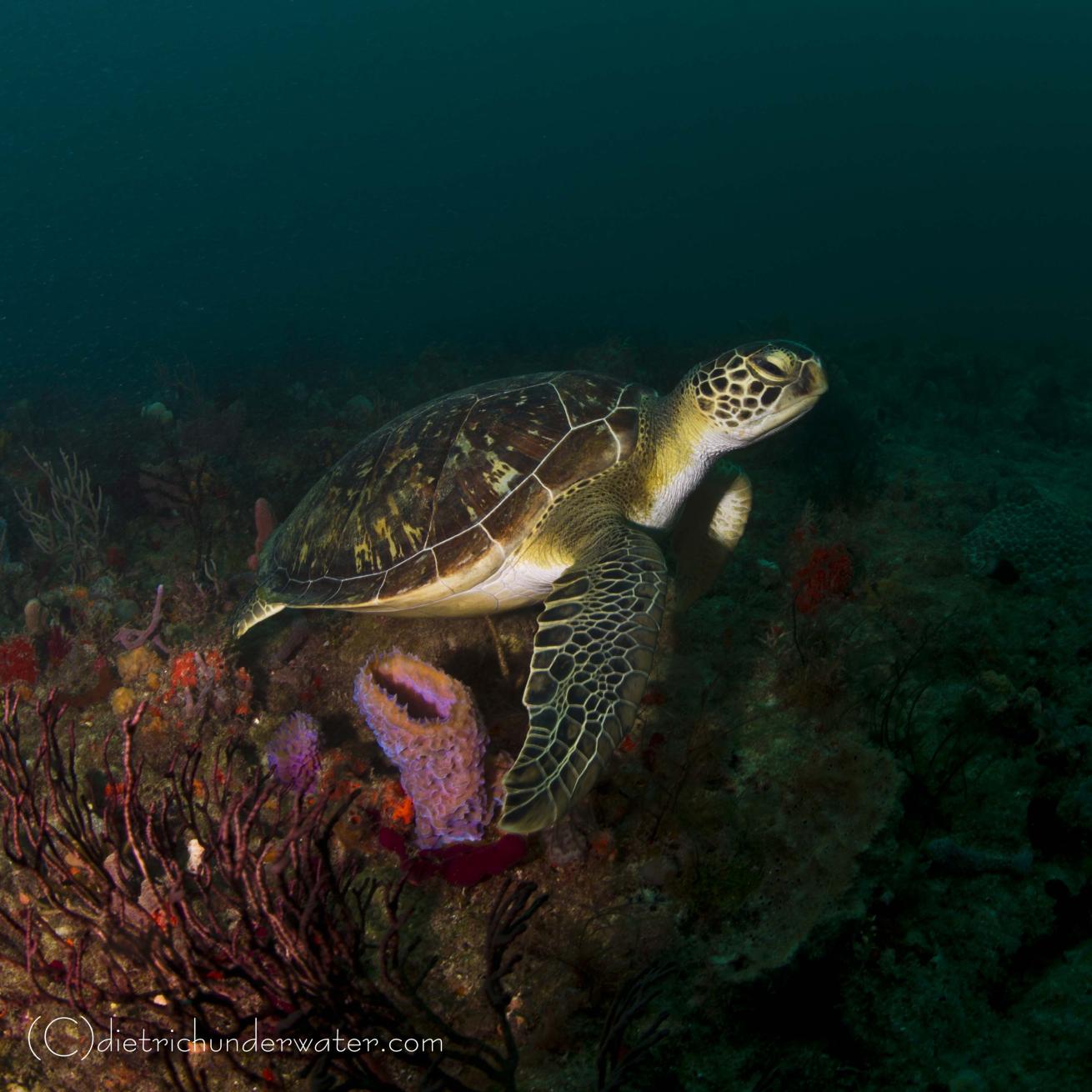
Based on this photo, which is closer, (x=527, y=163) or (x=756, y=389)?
(x=756, y=389)

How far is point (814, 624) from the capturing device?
342 cm

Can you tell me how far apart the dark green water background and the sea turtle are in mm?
27803

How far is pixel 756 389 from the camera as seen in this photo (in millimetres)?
3500

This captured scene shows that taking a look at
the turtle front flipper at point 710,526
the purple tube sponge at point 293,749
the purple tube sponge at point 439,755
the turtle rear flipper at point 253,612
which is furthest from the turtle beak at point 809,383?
the turtle rear flipper at point 253,612

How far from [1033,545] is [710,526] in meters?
1.94

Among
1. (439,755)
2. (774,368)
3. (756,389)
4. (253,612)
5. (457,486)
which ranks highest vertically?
(774,368)

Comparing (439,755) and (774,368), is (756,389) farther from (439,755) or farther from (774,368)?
(439,755)

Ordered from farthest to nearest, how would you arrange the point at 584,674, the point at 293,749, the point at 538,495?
the point at 538,495 → the point at 293,749 → the point at 584,674

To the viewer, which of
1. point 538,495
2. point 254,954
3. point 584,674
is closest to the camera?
point 254,954

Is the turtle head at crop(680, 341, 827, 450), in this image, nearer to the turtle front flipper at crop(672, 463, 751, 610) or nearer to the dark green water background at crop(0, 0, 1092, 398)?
the turtle front flipper at crop(672, 463, 751, 610)

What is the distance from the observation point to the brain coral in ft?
12.0

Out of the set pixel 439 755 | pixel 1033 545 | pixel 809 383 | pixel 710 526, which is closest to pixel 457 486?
pixel 439 755

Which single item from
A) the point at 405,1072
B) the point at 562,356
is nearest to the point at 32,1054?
the point at 405,1072

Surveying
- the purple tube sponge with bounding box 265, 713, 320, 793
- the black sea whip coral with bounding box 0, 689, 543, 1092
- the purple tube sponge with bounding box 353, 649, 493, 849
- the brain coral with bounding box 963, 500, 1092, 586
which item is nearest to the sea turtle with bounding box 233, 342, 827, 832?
the purple tube sponge with bounding box 353, 649, 493, 849
